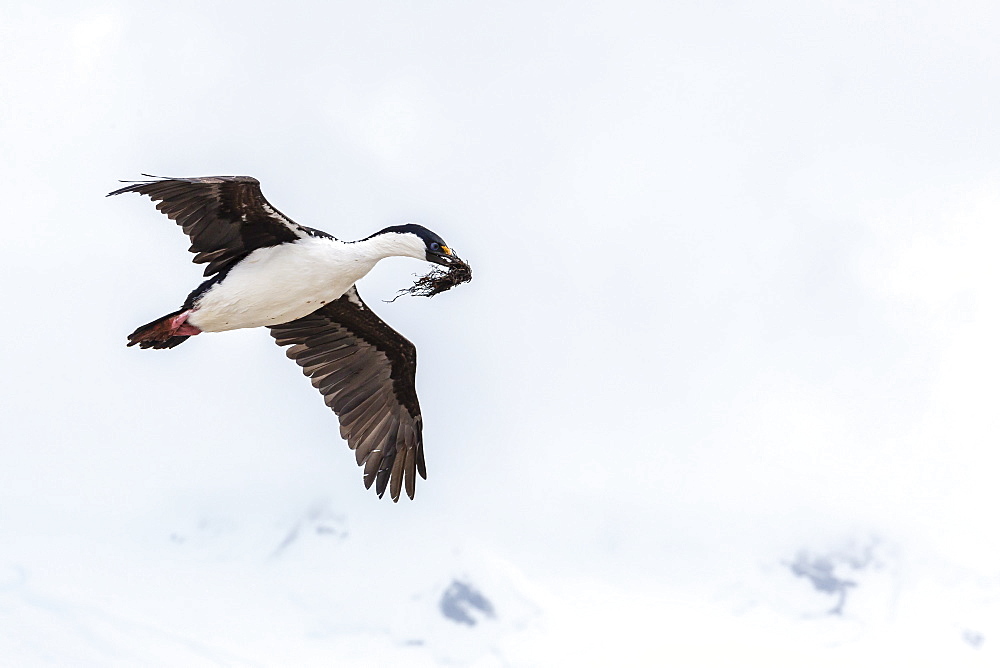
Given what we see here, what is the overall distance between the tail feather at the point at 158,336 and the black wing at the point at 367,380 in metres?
1.91

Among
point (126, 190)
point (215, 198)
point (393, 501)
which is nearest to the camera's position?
point (126, 190)

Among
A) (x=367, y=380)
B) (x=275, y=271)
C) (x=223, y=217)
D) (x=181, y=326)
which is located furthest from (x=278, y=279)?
(x=367, y=380)

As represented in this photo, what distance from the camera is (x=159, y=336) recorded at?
17750 millimetres

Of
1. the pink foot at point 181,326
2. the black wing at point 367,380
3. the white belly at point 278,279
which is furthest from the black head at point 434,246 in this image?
the pink foot at point 181,326

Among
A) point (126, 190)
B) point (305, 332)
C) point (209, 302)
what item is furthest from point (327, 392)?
point (126, 190)

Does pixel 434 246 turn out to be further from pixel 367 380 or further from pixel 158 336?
pixel 158 336

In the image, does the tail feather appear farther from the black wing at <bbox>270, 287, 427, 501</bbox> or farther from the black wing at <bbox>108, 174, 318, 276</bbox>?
the black wing at <bbox>270, 287, 427, 501</bbox>

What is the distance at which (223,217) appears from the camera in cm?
1722

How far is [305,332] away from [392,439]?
1998 mm

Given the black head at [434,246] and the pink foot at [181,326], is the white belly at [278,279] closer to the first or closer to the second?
the pink foot at [181,326]

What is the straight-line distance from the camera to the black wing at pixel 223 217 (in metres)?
16.5

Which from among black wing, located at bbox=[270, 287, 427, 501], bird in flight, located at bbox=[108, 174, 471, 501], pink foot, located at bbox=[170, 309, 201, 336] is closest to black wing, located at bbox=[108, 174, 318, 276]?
bird in flight, located at bbox=[108, 174, 471, 501]

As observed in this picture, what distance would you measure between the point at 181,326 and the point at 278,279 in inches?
57.1

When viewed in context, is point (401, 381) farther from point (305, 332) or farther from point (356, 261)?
point (356, 261)
